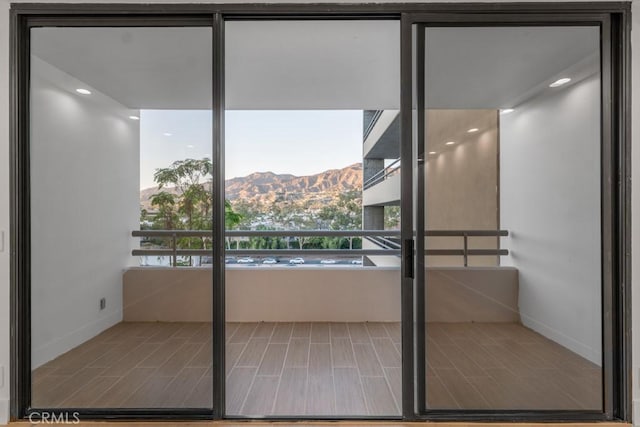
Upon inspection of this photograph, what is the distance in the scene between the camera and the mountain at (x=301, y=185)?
12.7 ft

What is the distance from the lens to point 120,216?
206 cm

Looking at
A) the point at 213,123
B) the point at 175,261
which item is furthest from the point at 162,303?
the point at 213,123

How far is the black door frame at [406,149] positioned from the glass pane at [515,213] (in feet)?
0.19

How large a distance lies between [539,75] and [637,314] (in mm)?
1411

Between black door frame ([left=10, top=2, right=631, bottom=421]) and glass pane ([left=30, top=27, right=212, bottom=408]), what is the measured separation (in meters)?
0.06

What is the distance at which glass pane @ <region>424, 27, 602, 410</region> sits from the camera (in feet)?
6.51

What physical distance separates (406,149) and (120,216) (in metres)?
1.70

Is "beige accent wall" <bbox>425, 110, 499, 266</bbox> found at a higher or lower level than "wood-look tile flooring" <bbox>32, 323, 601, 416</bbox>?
higher

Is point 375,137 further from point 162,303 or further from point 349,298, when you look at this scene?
point 162,303

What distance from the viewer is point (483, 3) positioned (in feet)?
6.35
